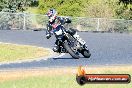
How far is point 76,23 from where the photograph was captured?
3712 cm

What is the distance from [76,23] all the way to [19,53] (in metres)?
18.0

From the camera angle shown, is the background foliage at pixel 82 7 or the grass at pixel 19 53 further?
the background foliage at pixel 82 7

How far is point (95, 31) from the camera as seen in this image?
36.4 metres

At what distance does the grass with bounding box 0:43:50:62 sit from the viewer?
18.3 meters

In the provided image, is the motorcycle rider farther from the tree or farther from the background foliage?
the tree

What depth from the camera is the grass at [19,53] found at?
60.1 ft

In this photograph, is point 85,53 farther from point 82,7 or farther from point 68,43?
point 82,7

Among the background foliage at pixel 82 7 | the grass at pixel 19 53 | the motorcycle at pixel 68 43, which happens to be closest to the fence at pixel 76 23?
the background foliage at pixel 82 7

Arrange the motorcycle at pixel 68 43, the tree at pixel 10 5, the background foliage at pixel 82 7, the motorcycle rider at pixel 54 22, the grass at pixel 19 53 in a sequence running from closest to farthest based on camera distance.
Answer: the motorcycle rider at pixel 54 22 → the motorcycle at pixel 68 43 → the grass at pixel 19 53 → the background foliage at pixel 82 7 → the tree at pixel 10 5

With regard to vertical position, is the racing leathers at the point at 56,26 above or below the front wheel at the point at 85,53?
above

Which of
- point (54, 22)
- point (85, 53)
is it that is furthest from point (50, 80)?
point (85, 53)

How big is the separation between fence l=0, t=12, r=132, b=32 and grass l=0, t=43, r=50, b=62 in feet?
49.9

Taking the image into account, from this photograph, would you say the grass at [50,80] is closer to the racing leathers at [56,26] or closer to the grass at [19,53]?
the racing leathers at [56,26]

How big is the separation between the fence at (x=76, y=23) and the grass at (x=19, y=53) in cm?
1522
